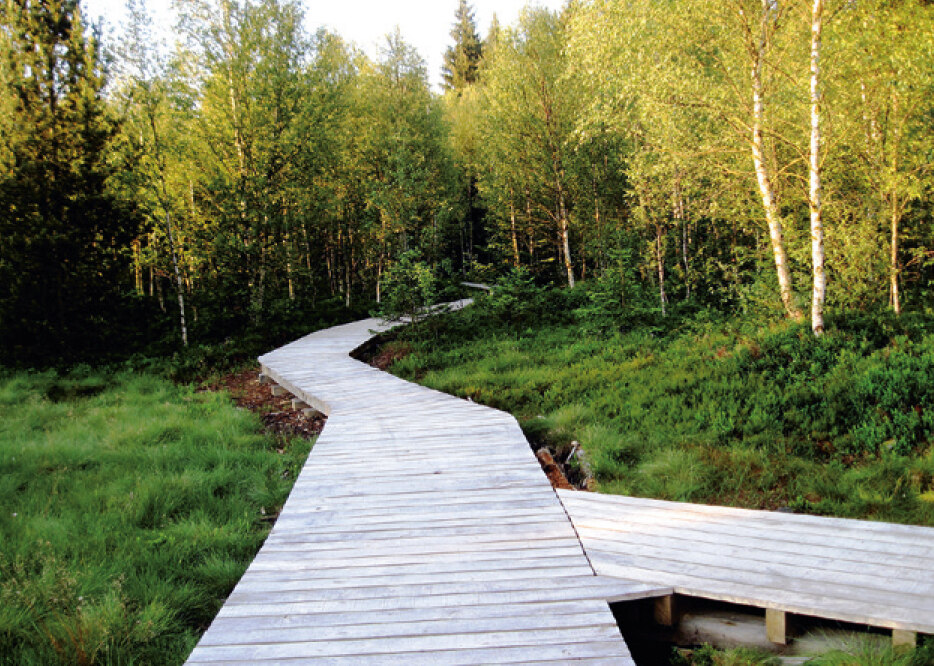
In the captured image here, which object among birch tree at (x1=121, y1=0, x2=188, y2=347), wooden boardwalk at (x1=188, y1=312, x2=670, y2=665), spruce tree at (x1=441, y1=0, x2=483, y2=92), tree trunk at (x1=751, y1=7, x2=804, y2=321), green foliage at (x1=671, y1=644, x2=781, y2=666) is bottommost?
green foliage at (x1=671, y1=644, x2=781, y2=666)

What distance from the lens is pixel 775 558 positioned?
11.6 feet

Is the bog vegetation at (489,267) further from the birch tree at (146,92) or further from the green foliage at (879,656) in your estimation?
the green foliage at (879,656)

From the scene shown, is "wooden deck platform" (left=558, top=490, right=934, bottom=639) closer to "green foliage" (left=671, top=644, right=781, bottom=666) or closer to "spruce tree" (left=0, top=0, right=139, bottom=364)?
"green foliage" (left=671, top=644, right=781, bottom=666)

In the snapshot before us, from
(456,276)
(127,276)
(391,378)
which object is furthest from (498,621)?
(456,276)

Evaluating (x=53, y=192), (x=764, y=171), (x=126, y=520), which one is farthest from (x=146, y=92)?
(x=764, y=171)

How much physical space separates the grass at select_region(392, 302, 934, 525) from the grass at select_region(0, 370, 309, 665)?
3.65 meters

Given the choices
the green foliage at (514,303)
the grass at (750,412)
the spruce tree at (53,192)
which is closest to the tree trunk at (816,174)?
the grass at (750,412)

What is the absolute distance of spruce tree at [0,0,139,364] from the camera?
12.0 meters

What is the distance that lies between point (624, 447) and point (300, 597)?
14.0 feet

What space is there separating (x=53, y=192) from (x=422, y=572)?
1381 cm

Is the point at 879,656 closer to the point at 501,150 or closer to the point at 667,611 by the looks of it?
the point at 667,611

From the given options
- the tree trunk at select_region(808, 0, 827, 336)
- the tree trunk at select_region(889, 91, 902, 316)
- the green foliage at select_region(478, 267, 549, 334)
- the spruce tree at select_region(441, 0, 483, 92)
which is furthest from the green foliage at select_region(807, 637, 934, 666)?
the spruce tree at select_region(441, 0, 483, 92)

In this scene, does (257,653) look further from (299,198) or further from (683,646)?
(299,198)

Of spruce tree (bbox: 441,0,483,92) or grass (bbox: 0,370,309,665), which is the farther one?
spruce tree (bbox: 441,0,483,92)
